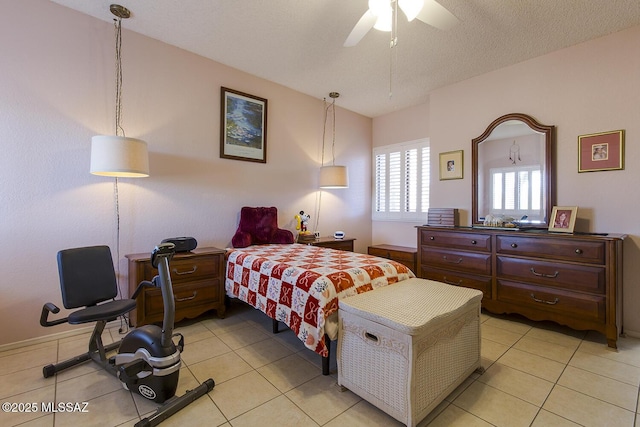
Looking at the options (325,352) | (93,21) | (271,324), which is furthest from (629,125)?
(93,21)

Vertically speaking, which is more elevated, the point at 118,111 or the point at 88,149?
the point at 118,111

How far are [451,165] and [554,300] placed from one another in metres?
1.90

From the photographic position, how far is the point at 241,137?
11.4ft

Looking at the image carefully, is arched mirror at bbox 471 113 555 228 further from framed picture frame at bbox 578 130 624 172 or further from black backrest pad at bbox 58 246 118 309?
black backrest pad at bbox 58 246 118 309

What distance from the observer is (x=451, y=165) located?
378 cm

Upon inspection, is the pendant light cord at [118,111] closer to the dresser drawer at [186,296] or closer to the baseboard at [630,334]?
the dresser drawer at [186,296]

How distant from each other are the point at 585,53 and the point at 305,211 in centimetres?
349

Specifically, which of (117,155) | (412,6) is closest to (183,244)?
(117,155)

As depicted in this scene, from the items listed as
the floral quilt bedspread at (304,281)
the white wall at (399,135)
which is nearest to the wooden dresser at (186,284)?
the floral quilt bedspread at (304,281)

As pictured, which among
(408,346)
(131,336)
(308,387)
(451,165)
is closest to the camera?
(408,346)

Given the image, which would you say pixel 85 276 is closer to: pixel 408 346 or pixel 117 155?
pixel 117 155

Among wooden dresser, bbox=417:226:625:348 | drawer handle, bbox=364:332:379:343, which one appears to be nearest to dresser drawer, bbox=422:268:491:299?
wooden dresser, bbox=417:226:625:348

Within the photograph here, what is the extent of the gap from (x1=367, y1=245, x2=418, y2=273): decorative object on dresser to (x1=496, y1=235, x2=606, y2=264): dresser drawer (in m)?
1.32

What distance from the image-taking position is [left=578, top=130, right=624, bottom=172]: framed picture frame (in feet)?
8.59
